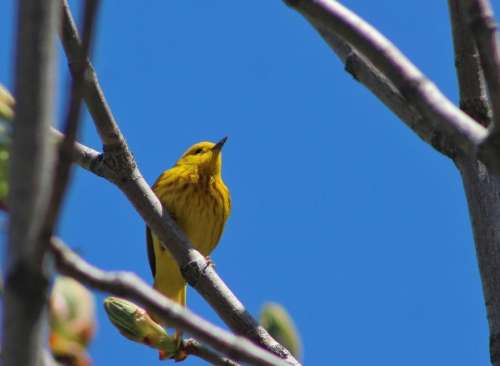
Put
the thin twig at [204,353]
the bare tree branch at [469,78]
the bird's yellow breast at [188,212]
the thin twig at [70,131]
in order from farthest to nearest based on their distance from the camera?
the bird's yellow breast at [188,212], the bare tree branch at [469,78], the thin twig at [204,353], the thin twig at [70,131]

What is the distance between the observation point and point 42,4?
46.8 inches

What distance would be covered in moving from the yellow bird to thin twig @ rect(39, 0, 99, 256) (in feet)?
18.9

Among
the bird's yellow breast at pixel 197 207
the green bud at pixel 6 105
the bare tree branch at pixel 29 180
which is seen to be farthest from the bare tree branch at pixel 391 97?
the bird's yellow breast at pixel 197 207

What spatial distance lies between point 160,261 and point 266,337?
12.3 feet

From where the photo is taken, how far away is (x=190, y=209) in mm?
7223

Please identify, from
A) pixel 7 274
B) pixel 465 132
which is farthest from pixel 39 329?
pixel 465 132

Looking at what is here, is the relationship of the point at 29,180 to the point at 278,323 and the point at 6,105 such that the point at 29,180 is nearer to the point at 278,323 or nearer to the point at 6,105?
the point at 6,105

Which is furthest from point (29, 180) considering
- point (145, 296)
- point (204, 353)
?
point (204, 353)

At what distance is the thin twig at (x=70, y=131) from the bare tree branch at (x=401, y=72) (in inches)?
31.7

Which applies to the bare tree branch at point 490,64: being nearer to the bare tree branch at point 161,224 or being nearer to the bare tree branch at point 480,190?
the bare tree branch at point 480,190

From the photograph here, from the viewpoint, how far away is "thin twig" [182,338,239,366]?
2758 millimetres

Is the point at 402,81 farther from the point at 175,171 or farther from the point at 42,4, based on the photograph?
the point at 175,171

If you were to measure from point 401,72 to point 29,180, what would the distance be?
95cm

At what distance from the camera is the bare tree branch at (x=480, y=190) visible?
9.70 feet
